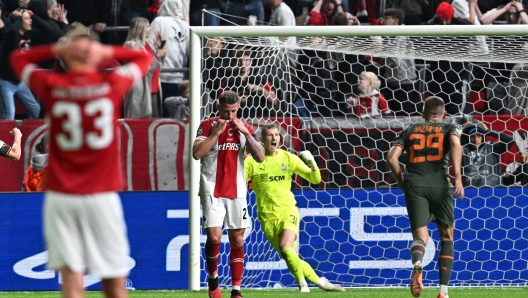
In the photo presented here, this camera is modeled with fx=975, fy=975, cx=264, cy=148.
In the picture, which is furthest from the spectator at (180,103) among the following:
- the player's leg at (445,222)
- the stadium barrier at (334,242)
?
the player's leg at (445,222)

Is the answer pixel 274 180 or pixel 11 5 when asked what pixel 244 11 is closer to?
pixel 11 5

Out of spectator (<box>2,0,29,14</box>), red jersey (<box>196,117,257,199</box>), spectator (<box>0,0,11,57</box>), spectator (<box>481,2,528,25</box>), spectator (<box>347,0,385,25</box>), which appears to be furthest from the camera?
spectator (<box>2,0,29,14</box>)

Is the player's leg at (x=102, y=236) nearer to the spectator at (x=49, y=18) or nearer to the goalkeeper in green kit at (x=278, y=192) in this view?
the goalkeeper in green kit at (x=278, y=192)

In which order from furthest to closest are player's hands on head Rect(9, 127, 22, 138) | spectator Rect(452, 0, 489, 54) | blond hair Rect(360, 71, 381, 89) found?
spectator Rect(452, 0, 489, 54), blond hair Rect(360, 71, 381, 89), player's hands on head Rect(9, 127, 22, 138)

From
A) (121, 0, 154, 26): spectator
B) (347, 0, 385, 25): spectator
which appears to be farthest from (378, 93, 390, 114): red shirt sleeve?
(121, 0, 154, 26): spectator

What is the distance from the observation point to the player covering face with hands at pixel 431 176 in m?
8.08

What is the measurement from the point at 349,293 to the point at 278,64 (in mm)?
3236

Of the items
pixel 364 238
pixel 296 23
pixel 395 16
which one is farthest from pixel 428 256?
pixel 296 23

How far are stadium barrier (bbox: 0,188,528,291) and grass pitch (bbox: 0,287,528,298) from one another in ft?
1.03

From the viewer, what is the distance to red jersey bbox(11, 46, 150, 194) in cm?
476

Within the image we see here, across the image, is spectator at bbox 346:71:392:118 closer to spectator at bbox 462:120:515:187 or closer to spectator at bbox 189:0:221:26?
spectator at bbox 462:120:515:187

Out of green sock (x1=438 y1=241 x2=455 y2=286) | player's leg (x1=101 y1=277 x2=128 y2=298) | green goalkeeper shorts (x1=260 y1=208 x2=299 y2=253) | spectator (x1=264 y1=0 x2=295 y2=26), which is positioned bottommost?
green goalkeeper shorts (x1=260 y1=208 x2=299 y2=253)

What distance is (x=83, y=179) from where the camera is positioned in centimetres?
477

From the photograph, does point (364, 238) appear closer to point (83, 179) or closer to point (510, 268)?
point (510, 268)
